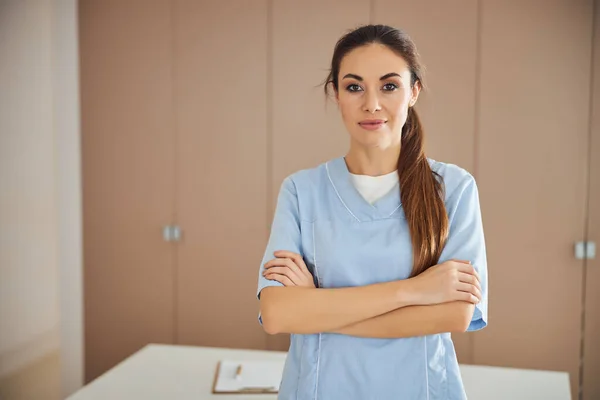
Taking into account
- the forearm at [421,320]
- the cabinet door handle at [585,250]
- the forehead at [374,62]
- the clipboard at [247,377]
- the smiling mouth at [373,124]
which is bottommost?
the clipboard at [247,377]

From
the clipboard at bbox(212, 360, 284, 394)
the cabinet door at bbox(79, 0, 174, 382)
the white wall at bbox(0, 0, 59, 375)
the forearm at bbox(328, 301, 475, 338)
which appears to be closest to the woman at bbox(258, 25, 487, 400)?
the forearm at bbox(328, 301, 475, 338)

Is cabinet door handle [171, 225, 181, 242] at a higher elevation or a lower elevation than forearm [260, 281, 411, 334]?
lower

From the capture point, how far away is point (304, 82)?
10.0 feet

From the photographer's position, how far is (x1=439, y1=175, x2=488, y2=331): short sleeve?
53.8 inches

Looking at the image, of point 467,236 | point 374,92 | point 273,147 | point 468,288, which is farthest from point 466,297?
point 273,147

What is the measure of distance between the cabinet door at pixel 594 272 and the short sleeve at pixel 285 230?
1872 mm

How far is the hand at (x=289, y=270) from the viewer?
4.48ft

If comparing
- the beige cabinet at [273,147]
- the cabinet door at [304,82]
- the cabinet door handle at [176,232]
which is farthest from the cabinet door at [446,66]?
the cabinet door handle at [176,232]

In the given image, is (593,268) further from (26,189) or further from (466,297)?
(26,189)

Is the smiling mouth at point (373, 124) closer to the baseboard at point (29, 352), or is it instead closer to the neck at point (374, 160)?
the neck at point (374, 160)

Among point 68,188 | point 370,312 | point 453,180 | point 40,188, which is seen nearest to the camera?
point 370,312

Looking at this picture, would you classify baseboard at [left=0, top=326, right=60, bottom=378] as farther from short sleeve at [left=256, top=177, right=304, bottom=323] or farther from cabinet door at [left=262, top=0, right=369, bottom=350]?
short sleeve at [left=256, top=177, right=304, bottom=323]

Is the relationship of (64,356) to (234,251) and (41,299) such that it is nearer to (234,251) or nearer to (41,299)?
(41,299)

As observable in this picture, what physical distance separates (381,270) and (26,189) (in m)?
2.10
